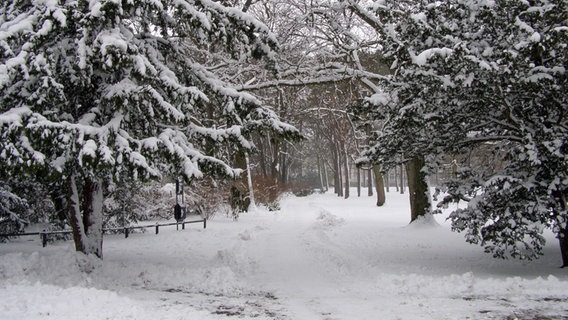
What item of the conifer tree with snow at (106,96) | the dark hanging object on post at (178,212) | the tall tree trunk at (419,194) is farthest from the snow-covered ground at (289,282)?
the dark hanging object on post at (178,212)

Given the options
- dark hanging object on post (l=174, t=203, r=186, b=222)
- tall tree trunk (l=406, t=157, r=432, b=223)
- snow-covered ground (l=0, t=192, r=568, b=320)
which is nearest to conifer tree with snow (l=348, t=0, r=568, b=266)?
snow-covered ground (l=0, t=192, r=568, b=320)

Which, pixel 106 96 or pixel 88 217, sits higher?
pixel 106 96

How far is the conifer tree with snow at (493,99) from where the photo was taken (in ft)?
23.9

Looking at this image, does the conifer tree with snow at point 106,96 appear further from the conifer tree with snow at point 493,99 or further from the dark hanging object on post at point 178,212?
the dark hanging object on post at point 178,212

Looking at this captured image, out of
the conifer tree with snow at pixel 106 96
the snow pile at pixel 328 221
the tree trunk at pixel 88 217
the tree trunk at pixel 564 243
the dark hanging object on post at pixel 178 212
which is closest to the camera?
the conifer tree with snow at pixel 106 96

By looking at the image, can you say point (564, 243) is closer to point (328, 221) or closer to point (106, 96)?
point (106, 96)

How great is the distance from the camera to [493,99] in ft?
26.7

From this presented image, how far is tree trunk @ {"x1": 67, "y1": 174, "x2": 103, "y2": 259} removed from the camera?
9320mm

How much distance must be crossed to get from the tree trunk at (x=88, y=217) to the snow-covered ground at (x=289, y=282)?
33 cm

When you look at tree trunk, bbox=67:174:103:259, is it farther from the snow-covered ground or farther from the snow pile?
the snow pile

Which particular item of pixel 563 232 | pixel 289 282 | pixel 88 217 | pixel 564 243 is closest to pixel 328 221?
pixel 289 282

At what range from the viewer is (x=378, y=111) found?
967 cm

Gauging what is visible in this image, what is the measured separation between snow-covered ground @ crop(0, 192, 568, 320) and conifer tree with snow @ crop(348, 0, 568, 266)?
43.9 inches

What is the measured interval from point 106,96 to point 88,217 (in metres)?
3.01
